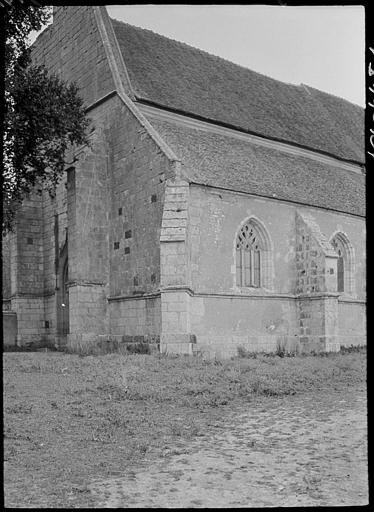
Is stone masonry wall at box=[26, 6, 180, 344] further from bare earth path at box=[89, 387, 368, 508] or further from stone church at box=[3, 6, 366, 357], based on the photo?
bare earth path at box=[89, 387, 368, 508]

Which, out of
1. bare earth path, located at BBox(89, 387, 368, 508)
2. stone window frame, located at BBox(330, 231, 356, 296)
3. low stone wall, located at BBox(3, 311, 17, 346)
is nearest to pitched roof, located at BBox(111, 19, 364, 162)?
stone window frame, located at BBox(330, 231, 356, 296)

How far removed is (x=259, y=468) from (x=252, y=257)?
1437 centimetres

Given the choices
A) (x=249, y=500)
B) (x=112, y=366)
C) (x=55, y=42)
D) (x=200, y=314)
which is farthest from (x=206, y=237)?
(x=249, y=500)

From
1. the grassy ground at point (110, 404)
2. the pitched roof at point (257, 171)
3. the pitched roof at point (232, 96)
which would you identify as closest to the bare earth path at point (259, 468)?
the grassy ground at point (110, 404)

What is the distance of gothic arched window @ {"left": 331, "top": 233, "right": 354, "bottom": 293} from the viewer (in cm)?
2308

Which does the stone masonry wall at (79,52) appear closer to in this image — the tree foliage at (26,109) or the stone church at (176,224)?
the stone church at (176,224)

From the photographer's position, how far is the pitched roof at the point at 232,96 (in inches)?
878

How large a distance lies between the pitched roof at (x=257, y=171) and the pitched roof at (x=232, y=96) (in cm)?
113

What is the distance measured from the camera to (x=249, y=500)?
485 centimetres

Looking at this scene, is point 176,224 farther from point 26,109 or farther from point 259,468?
point 259,468

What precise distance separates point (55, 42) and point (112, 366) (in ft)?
52.5

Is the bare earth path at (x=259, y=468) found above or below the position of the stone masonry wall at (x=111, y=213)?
below

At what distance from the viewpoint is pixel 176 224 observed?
16391 mm

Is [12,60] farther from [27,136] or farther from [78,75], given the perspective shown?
[78,75]
